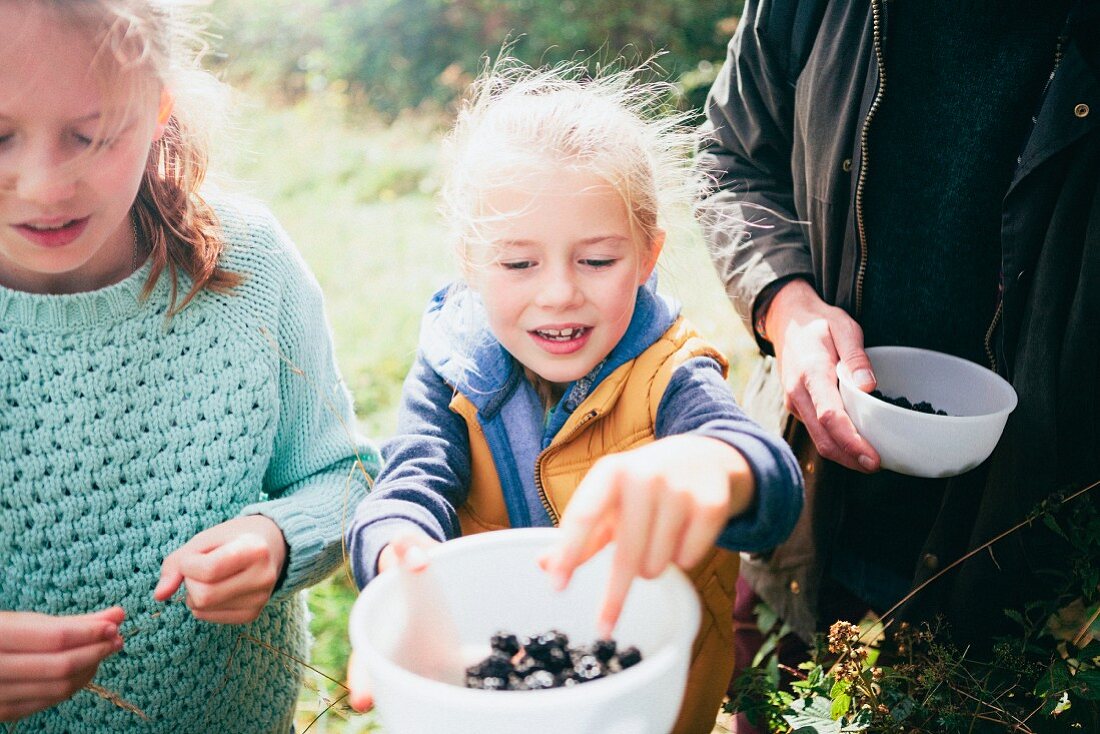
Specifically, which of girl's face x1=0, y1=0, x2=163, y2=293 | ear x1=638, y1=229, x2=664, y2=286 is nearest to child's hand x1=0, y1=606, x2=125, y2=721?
girl's face x1=0, y1=0, x2=163, y2=293

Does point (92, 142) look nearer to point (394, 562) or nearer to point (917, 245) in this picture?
point (394, 562)

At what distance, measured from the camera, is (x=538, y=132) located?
55.4 inches

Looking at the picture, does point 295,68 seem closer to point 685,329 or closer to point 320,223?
point 320,223

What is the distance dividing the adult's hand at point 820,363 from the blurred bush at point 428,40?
4.91m

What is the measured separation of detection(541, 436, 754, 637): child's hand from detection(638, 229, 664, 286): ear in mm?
551

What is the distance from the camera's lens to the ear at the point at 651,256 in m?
1.47

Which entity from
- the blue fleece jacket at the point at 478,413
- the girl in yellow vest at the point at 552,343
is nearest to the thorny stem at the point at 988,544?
the girl in yellow vest at the point at 552,343

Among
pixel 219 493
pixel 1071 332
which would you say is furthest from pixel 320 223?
pixel 1071 332

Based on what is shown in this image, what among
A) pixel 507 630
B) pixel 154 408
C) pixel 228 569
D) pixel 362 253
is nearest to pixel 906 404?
pixel 507 630

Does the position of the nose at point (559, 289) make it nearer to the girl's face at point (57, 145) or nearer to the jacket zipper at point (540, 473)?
the jacket zipper at point (540, 473)

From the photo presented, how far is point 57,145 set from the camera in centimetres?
115

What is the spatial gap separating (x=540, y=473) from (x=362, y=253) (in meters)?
3.62

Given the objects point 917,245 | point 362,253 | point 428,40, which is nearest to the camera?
point 917,245

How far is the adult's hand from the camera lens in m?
1.48
